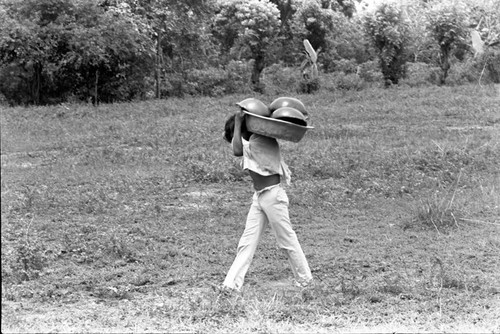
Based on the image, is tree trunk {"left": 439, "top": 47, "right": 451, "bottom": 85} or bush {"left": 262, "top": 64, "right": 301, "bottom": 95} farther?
tree trunk {"left": 439, "top": 47, "right": 451, "bottom": 85}

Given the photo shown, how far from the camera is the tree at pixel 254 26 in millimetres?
23016

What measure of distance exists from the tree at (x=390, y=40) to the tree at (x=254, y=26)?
3306 mm

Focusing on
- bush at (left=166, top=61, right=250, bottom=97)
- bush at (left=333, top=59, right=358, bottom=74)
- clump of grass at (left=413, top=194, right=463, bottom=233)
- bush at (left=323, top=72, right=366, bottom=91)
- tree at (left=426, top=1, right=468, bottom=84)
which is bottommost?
bush at (left=166, top=61, right=250, bottom=97)

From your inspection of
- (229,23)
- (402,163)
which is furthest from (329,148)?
(229,23)

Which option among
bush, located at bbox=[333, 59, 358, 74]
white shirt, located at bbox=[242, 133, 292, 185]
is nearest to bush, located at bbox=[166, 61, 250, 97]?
bush, located at bbox=[333, 59, 358, 74]

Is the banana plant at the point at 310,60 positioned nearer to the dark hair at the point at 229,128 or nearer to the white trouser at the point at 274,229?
the dark hair at the point at 229,128

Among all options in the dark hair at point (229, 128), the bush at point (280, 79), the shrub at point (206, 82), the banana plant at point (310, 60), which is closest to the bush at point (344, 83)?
the banana plant at point (310, 60)

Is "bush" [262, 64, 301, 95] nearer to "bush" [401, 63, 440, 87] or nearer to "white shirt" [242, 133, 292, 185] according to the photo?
"bush" [401, 63, 440, 87]

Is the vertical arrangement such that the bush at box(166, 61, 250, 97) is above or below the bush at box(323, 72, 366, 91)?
below

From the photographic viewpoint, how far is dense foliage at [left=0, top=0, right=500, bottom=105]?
19.2m

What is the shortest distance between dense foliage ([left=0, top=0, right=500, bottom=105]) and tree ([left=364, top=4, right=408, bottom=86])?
35 millimetres

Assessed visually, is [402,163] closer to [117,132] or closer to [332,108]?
[117,132]

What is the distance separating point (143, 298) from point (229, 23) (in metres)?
20.4

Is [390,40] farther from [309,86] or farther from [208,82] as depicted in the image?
[208,82]
